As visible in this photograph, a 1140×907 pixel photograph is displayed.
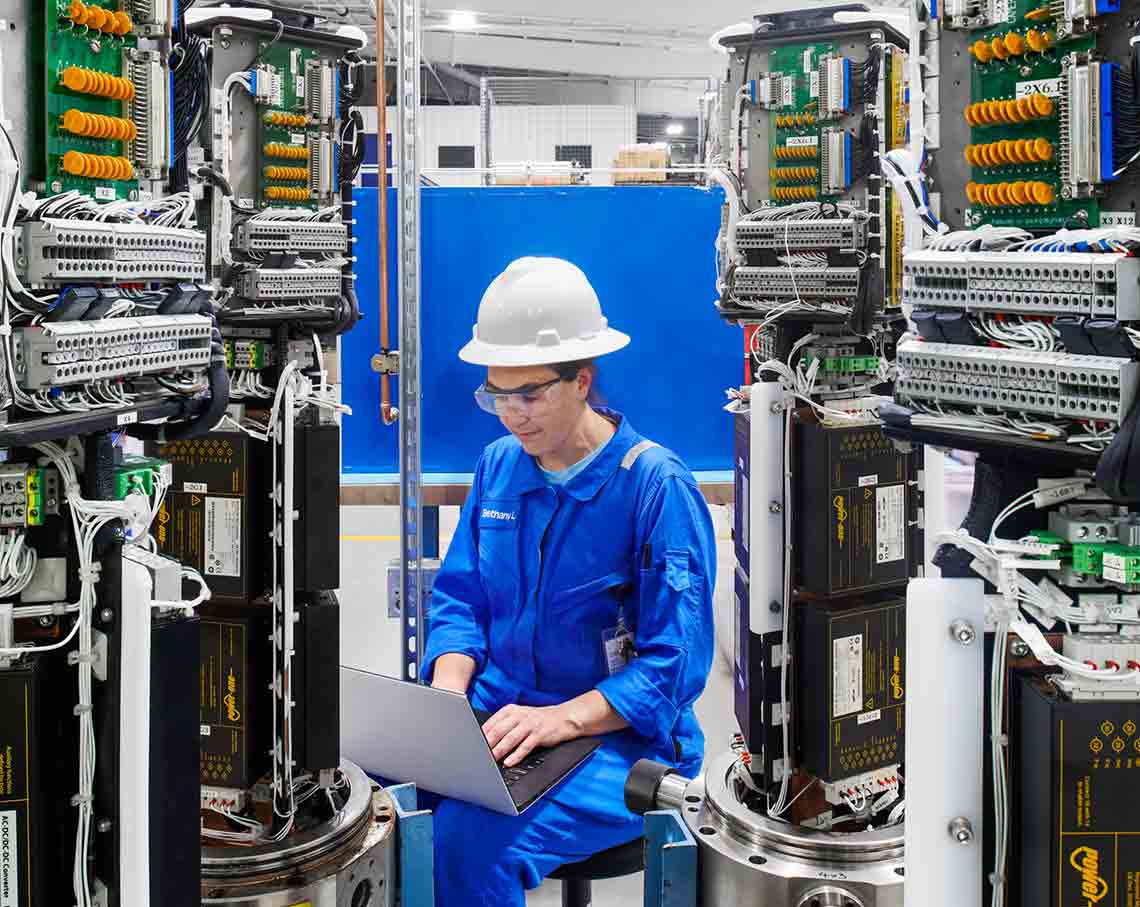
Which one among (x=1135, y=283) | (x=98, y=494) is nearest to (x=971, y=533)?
(x=1135, y=283)

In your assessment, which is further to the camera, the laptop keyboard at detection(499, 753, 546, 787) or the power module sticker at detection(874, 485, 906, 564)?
the power module sticker at detection(874, 485, 906, 564)

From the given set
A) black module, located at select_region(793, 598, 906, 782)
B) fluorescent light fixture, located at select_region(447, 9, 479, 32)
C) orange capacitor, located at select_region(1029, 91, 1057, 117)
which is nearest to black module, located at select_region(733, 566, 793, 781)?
black module, located at select_region(793, 598, 906, 782)

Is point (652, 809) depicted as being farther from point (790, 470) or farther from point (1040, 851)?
point (1040, 851)

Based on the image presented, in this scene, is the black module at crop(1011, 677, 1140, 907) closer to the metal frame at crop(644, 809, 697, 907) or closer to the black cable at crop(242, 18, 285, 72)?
the metal frame at crop(644, 809, 697, 907)

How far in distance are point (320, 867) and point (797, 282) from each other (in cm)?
175

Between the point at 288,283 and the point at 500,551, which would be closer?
the point at 288,283

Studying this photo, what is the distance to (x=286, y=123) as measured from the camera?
281 centimetres

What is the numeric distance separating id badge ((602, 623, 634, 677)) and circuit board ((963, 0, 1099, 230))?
1501mm

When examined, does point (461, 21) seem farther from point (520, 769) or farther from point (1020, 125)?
point (1020, 125)

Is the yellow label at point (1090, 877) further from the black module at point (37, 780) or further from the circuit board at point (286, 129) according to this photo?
the circuit board at point (286, 129)

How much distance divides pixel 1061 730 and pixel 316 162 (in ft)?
6.80

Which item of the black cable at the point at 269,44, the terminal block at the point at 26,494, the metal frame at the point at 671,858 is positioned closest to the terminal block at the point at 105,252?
the terminal block at the point at 26,494

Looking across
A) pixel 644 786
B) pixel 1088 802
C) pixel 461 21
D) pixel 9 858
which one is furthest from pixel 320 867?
pixel 461 21

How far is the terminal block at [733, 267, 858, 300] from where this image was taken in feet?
9.47
